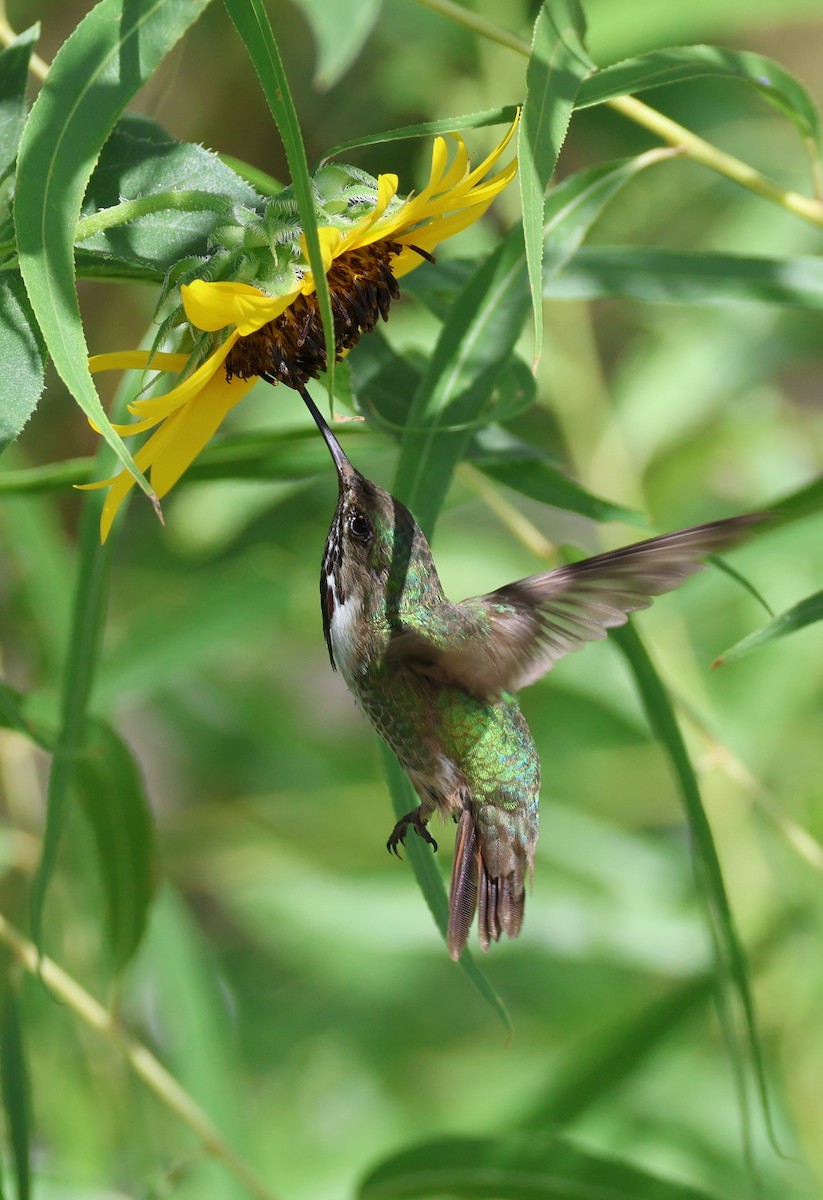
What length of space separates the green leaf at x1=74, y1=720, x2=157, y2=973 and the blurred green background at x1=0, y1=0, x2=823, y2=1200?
290 mm

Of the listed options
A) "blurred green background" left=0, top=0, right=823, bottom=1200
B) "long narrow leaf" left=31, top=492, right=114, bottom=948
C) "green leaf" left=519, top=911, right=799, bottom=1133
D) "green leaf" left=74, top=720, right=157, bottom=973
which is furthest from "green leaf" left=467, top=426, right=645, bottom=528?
"green leaf" left=519, top=911, right=799, bottom=1133

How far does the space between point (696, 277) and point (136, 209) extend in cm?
48

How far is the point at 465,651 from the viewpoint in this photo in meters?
0.90

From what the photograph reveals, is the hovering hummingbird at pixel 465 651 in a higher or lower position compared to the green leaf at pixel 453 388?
lower

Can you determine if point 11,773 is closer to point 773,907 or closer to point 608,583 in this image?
point 773,907

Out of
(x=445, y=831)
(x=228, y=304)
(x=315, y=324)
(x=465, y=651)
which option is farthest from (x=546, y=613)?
(x=445, y=831)

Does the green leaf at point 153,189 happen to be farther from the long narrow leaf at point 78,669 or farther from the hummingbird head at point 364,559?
the long narrow leaf at point 78,669

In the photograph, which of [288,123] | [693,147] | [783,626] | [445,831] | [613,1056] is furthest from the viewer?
[445,831]

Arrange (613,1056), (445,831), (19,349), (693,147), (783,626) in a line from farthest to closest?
1. (445,831)
2. (613,1056)
3. (693,147)
4. (783,626)
5. (19,349)

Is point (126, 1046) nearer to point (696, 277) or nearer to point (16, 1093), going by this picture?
point (16, 1093)

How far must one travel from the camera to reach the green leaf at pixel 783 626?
2.59ft

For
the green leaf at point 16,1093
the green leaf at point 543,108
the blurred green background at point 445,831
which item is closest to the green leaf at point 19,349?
the green leaf at point 543,108

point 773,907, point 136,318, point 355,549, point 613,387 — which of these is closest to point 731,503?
point 613,387

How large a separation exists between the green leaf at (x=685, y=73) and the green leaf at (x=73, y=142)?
0.25m
